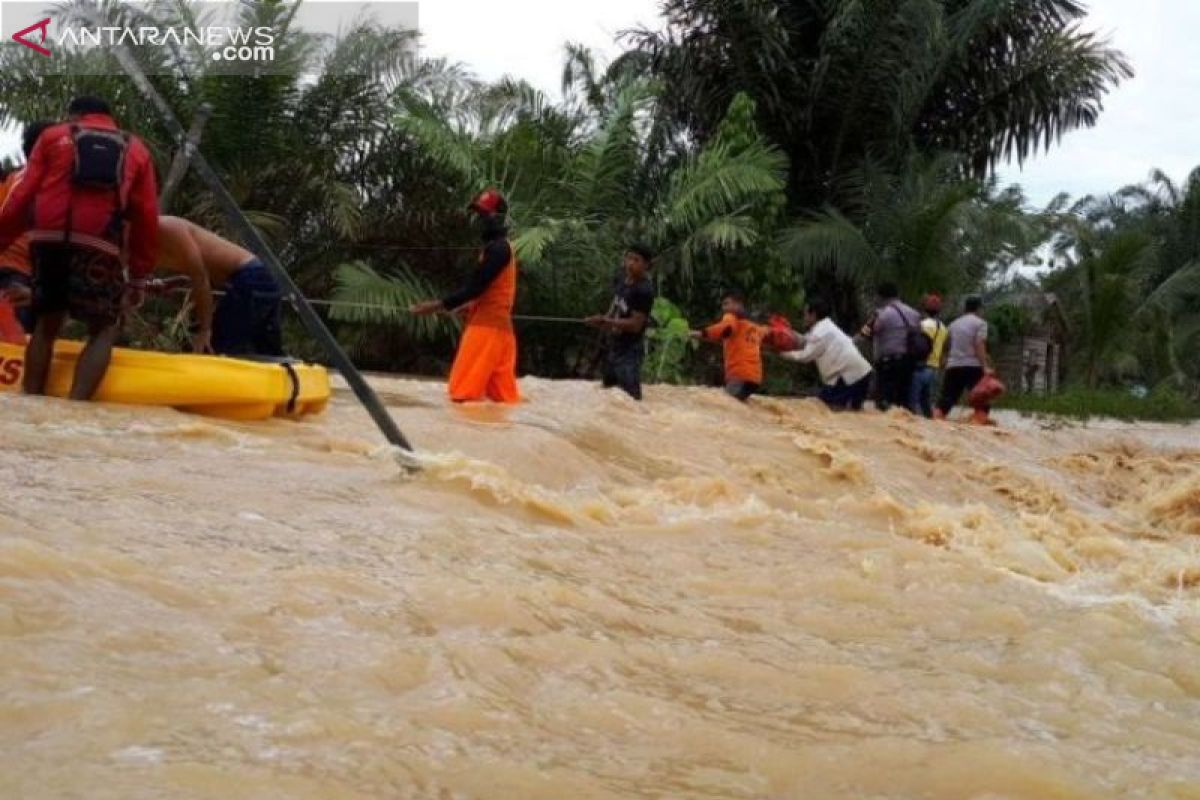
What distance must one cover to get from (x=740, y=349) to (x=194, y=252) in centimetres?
650

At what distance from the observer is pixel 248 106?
1619 cm

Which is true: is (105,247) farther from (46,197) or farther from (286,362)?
(286,362)

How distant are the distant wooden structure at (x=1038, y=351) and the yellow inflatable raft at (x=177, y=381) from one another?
23329 millimetres

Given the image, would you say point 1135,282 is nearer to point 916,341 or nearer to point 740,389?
point 916,341

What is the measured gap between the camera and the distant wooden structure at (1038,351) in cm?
2880

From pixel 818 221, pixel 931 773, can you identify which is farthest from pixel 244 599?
pixel 818 221

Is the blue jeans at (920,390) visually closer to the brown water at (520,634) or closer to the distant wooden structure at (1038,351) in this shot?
the brown water at (520,634)

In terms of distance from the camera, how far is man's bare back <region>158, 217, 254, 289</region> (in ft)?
22.7

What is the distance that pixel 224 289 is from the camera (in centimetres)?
756

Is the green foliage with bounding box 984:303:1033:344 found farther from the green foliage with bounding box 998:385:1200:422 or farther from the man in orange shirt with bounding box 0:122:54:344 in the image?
the man in orange shirt with bounding box 0:122:54:344

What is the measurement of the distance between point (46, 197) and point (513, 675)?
3926 millimetres

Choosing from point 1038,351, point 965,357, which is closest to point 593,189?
point 965,357

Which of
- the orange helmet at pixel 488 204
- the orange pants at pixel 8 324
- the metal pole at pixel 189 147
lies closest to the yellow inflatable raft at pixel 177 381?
the orange pants at pixel 8 324

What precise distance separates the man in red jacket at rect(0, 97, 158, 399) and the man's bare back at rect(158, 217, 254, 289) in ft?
1.25
